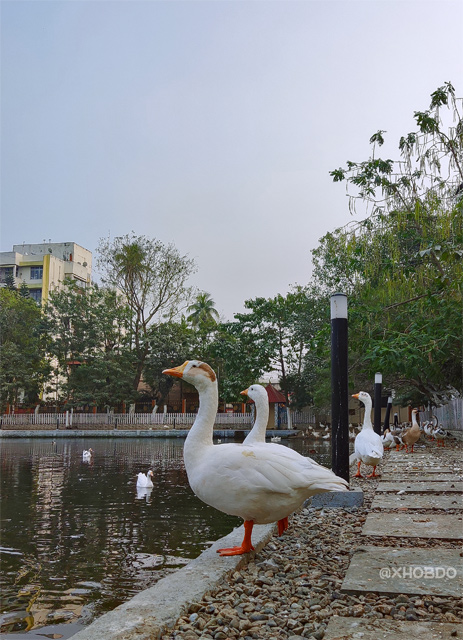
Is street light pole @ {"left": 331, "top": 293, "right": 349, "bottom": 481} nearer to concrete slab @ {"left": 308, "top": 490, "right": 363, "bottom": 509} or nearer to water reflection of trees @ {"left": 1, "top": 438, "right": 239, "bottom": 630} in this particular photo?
concrete slab @ {"left": 308, "top": 490, "right": 363, "bottom": 509}

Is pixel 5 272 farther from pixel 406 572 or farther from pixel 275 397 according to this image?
pixel 406 572

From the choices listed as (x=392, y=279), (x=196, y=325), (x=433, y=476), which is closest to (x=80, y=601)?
(x=433, y=476)

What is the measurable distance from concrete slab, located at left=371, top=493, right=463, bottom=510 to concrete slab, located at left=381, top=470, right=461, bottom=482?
1.27 metres

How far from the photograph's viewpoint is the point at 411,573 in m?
3.20

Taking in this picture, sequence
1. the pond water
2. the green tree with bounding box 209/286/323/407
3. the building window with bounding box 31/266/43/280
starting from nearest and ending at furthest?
the pond water → the green tree with bounding box 209/286/323/407 → the building window with bounding box 31/266/43/280

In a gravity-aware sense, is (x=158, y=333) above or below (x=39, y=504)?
above

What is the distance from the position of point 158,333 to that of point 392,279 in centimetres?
2739

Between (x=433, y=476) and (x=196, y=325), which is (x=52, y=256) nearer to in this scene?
(x=196, y=325)

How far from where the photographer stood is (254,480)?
365 cm

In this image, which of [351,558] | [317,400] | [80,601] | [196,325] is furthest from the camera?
[196,325]

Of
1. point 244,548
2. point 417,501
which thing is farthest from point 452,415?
point 244,548

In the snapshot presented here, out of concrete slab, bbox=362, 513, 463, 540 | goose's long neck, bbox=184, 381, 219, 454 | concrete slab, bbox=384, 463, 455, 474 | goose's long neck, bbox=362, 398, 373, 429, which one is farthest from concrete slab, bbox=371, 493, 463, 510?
goose's long neck, bbox=362, 398, 373, 429

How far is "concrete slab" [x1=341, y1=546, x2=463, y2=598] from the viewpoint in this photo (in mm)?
2936

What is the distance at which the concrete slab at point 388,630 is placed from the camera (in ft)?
7.77
